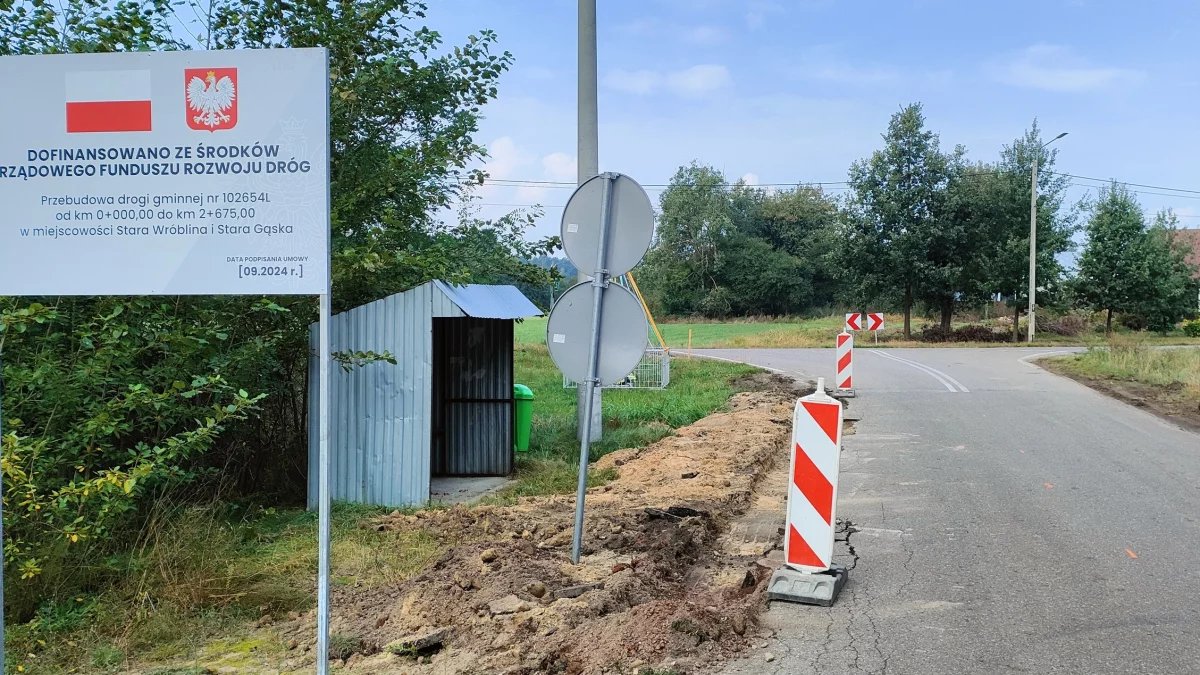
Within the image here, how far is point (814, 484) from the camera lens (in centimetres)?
562

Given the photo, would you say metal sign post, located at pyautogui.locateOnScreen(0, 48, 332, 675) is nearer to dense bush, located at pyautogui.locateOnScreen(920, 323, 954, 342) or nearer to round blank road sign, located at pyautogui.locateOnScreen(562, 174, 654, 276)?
round blank road sign, located at pyautogui.locateOnScreen(562, 174, 654, 276)

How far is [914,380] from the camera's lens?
1972 cm

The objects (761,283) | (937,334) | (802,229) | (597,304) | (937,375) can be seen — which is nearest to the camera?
(597,304)

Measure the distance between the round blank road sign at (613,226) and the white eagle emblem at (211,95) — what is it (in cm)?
253

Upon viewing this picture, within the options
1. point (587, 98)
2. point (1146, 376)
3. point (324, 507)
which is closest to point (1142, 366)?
point (1146, 376)

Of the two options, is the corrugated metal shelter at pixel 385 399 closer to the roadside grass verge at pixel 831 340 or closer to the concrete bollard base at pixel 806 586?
the concrete bollard base at pixel 806 586

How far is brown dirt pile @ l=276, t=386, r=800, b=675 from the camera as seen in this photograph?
4496 millimetres

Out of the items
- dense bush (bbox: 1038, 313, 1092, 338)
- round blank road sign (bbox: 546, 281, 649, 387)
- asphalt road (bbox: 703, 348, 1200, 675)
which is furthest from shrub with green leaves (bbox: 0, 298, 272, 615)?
dense bush (bbox: 1038, 313, 1092, 338)

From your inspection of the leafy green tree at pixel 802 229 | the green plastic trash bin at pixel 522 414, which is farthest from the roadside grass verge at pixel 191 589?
the leafy green tree at pixel 802 229

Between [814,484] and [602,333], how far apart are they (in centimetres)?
164

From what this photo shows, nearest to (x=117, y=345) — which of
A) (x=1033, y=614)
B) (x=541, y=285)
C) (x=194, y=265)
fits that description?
(x=194, y=265)

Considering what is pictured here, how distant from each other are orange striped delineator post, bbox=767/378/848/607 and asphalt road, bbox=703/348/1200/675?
149 millimetres

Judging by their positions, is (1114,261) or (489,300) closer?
(489,300)

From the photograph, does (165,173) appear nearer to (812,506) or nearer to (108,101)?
(108,101)
